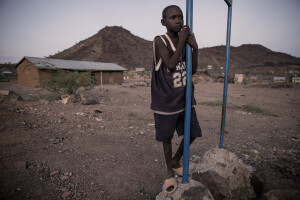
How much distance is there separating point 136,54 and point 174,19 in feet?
187

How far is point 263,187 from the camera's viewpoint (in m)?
1.82

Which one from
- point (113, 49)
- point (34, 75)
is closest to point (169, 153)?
point (34, 75)

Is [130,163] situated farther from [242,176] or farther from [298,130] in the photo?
[298,130]

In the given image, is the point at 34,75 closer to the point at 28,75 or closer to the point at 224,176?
the point at 28,75

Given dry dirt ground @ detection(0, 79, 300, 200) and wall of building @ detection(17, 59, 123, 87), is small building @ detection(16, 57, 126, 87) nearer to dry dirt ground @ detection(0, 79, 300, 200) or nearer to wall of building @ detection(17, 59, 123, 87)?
wall of building @ detection(17, 59, 123, 87)

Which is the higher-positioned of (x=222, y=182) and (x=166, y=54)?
(x=166, y=54)

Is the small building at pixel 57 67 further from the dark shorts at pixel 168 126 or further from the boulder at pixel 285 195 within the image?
the boulder at pixel 285 195

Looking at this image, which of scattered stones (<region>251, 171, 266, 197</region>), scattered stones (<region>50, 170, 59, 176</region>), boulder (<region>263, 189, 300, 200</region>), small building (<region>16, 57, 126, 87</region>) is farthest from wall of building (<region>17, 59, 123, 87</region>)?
boulder (<region>263, 189, 300, 200</region>)

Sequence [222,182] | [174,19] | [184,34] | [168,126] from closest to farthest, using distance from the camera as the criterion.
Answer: [184,34] < [174,19] < [168,126] < [222,182]

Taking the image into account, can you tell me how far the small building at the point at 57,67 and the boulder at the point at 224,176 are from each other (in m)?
12.7

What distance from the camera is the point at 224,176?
170 centimetres

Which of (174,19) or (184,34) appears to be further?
(174,19)

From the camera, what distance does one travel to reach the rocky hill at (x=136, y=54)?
5087 centimetres

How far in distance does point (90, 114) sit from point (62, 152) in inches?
96.1
